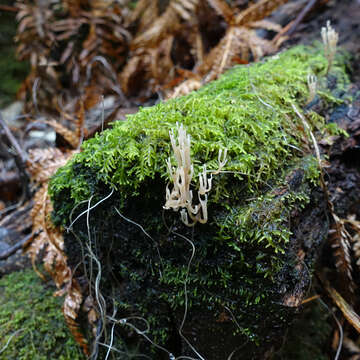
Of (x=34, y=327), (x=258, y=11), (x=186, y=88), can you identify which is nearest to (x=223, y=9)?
(x=258, y=11)

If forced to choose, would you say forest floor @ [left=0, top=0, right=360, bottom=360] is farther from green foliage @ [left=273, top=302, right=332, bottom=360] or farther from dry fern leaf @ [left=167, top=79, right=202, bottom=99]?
dry fern leaf @ [left=167, top=79, right=202, bottom=99]

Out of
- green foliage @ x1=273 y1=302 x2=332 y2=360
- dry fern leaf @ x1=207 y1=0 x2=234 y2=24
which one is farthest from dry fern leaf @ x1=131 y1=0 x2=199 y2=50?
green foliage @ x1=273 y1=302 x2=332 y2=360

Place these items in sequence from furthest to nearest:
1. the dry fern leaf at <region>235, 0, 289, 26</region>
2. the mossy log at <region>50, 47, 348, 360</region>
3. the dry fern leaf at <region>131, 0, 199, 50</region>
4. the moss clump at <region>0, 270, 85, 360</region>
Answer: the dry fern leaf at <region>131, 0, 199, 50</region>, the dry fern leaf at <region>235, 0, 289, 26</region>, the moss clump at <region>0, 270, 85, 360</region>, the mossy log at <region>50, 47, 348, 360</region>

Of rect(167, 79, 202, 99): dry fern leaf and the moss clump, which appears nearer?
the moss clump

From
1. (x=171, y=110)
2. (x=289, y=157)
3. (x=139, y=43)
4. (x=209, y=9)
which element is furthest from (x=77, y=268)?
(x=209, y=9)

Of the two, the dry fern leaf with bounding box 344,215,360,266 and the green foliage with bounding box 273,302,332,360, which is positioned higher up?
the dry fern leaf with bounding box 344,215,360,266

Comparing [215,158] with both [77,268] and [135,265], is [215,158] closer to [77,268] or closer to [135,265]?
[135,265]

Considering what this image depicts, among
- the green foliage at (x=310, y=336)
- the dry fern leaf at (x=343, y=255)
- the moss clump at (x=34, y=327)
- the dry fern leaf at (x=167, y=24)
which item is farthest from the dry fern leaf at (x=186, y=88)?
the green foliage at (x=310, y=336)
